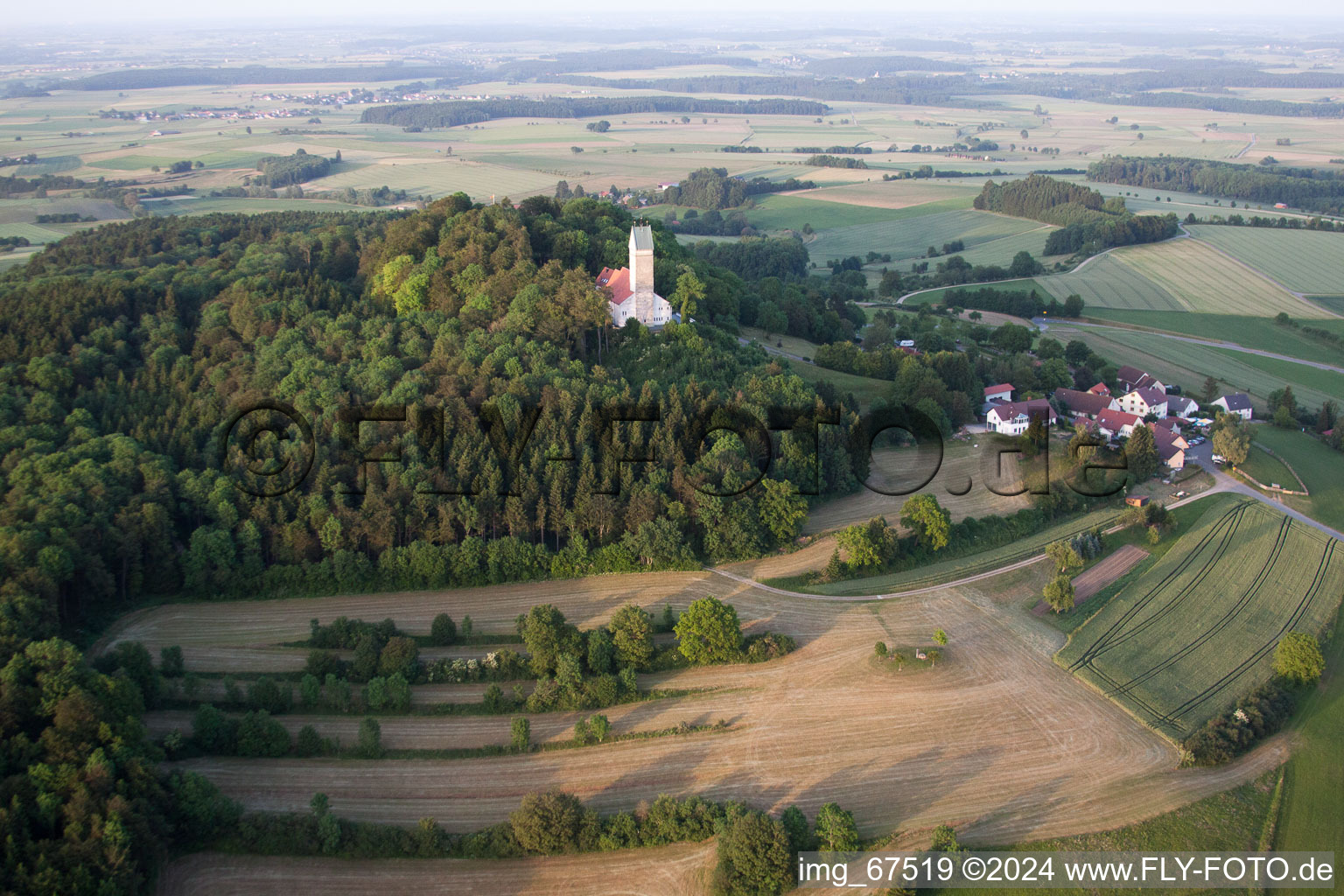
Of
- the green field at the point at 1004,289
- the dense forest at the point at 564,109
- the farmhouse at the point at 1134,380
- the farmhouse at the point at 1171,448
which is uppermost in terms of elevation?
the dense forest at the point at 564,109

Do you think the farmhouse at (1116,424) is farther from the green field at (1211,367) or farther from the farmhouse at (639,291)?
the farmhouse at (639,291)

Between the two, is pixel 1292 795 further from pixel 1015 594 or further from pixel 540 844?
pixel 540 844

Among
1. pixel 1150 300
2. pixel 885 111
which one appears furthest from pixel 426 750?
pixel 885 111

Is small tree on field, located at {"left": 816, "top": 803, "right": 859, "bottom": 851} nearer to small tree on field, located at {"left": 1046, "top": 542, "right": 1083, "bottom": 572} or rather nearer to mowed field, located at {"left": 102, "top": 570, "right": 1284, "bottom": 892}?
mowed field, located at {"left": 102, "top": 570, "right": 1284, "bottom": 892}

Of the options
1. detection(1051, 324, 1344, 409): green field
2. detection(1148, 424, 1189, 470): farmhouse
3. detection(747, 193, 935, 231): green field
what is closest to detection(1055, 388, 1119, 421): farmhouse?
detection(1148, 424, 1189, 470): farmhouse

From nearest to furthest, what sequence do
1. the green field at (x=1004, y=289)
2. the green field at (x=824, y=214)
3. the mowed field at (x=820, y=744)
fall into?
the mowed field at (x=820, y=744) → the green field at (x=1004, y=289) → the green field at (x=824, y=214)

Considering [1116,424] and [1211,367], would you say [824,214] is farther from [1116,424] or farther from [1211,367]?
[1116,424]

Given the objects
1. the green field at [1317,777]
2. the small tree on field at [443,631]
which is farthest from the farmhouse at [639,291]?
the green field at [1317,777]
